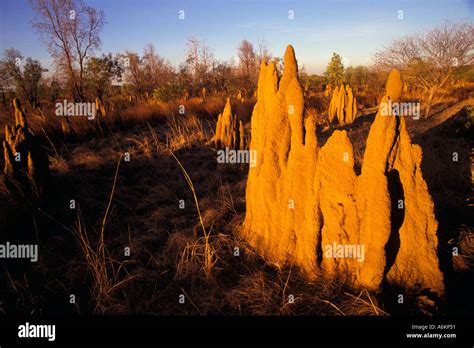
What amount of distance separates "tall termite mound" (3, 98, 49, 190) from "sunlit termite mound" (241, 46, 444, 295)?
11.5ft

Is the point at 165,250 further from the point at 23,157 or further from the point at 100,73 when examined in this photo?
the point at 100,73

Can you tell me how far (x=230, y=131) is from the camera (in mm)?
6977

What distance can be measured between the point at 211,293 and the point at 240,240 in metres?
0.89

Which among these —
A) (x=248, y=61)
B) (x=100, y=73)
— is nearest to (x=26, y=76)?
(x=100, y=73)

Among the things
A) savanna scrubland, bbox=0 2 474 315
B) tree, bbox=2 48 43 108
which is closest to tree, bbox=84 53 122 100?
tree, bbox=2 48 43 108

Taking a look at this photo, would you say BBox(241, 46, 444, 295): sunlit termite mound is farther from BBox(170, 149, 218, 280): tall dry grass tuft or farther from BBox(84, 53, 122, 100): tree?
BBox(84, 53, 122, 100): tree

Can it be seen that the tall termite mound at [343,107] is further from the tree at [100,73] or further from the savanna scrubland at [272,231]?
A: the tree at [100,73]

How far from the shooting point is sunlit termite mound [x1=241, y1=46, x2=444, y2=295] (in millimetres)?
2387

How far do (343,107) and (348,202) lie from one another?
9099 mm

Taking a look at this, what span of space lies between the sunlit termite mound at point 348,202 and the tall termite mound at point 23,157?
351 centimetres

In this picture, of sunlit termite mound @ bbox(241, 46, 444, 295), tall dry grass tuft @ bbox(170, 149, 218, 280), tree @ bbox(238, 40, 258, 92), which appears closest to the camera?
sunlit termite mound @ bbox(241, 46, 444, 295)

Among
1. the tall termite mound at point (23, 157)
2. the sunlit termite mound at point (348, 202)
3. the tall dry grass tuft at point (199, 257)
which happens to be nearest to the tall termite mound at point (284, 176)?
the sunlit termite mound at point (348, 202)

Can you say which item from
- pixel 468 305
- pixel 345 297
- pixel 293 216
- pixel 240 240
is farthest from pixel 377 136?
pixel 240 240

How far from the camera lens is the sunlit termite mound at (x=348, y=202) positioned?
2387 mm
